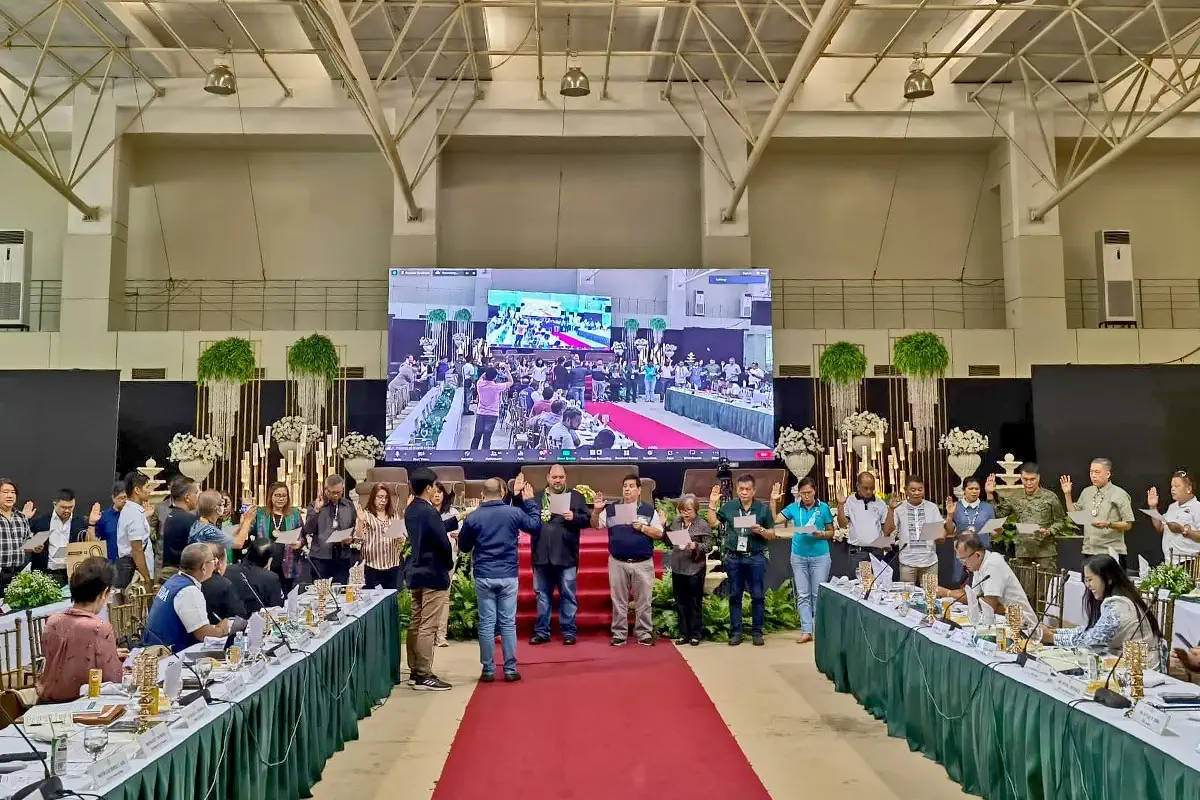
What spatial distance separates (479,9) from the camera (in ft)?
38.4

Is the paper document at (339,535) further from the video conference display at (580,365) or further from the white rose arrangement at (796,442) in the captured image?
the white rose arrangement at (796,442)

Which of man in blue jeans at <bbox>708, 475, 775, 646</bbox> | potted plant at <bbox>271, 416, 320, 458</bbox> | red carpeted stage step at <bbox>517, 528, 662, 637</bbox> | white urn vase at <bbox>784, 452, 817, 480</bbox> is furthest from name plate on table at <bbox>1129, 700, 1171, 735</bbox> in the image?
potted plant at <bbox>271, 416, 320, 458</bbox>

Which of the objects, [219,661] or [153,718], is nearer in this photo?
[153,718]

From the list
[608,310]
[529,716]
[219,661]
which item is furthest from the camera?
[608,310]

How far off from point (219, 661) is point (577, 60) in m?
11.3

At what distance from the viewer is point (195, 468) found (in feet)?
40.4

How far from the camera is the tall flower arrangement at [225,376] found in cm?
1272

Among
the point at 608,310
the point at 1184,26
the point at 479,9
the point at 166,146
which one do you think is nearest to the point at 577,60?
the point at 479,9

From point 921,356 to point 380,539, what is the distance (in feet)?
28.3

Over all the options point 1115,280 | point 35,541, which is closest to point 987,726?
point 35,541

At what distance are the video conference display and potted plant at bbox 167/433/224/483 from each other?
2334 mm

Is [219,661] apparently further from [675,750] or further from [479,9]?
[479,9]

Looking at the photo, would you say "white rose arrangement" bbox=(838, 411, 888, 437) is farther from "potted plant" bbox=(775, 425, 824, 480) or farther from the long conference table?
the long conference table

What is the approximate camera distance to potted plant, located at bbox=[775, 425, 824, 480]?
12656 millimetres
